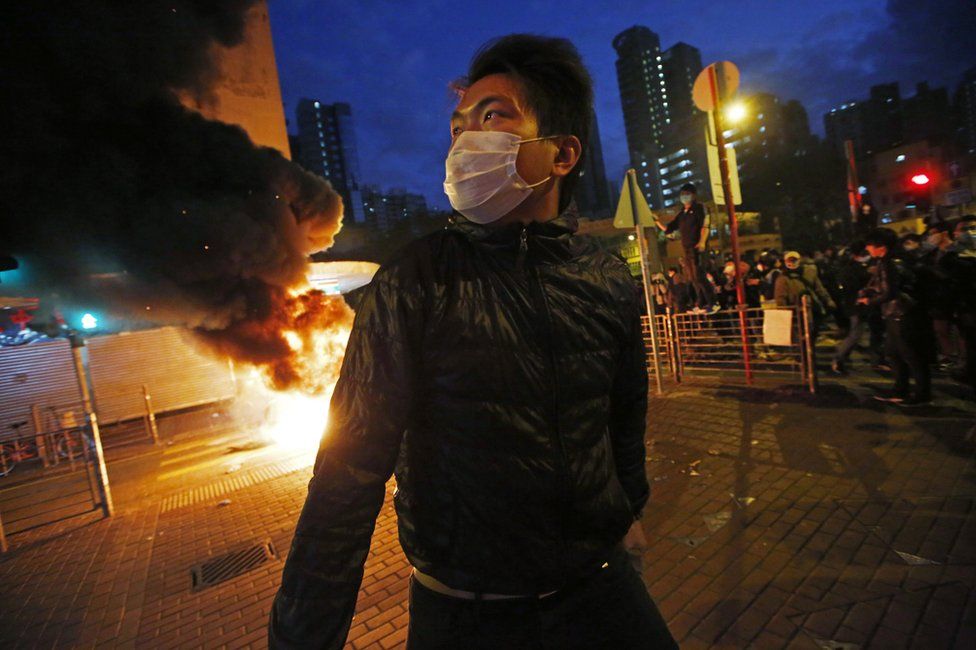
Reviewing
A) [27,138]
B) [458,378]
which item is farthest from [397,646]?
[27,138]

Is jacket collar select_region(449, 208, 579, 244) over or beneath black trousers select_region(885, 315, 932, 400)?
over

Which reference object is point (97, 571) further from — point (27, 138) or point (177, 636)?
point (27, 138)

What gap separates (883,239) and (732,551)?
492 cm

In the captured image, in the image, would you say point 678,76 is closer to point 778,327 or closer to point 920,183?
point 920,183

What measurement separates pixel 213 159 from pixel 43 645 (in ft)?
33.9

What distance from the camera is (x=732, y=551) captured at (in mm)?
3539

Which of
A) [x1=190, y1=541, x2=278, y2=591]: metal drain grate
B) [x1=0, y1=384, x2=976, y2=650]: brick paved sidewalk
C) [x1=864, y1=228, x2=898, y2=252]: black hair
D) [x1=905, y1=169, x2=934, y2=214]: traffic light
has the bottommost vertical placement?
[x1=190, y1=541, x2=278, y2=591]: metal drain grate

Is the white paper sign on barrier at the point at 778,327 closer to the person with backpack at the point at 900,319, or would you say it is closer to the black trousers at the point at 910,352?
the person with backpack at the point at 900,319

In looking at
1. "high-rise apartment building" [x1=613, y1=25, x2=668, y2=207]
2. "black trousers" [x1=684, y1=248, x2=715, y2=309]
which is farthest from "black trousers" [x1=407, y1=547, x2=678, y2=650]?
"high-rise apartment building" [x1=613, y1=25, x2=668, y2=207]

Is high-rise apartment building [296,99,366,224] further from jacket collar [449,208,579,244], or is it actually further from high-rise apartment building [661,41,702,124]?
high-rise apartment building [661,41,702,124]

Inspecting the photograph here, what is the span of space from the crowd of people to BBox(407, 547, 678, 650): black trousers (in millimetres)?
6263

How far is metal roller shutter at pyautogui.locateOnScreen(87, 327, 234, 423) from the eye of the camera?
12312 mm

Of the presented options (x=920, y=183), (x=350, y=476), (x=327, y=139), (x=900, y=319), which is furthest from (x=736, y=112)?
(x=327, y=139)

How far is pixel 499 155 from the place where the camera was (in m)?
1.59
